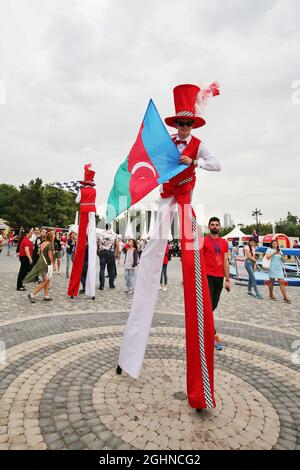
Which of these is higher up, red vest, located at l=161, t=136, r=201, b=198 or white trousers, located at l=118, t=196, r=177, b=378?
red vest, located at l=161, t=136, r=201, b=198

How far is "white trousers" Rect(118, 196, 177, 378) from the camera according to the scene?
12.0ft

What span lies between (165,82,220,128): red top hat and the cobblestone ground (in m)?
3.10

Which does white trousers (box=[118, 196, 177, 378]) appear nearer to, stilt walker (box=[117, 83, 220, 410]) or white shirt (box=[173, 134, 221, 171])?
stilt walker (box=[117, 83, 220, 410])

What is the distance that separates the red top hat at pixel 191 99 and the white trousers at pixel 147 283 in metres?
0.93

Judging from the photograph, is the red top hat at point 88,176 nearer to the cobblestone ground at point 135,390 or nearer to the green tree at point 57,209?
the cobblestone ground at point 135,390

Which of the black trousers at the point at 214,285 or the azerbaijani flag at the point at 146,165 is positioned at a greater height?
the azerbaijani flag at the point at 146,165

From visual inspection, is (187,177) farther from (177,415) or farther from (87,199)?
(87,199)

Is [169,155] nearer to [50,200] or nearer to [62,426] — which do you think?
[62,426]

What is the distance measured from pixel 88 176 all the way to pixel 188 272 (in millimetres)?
5585

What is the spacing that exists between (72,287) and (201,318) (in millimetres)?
6179

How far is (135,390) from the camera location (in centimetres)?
350

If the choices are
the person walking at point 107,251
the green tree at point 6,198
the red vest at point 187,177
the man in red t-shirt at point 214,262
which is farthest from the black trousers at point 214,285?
the green tree at point 6,198

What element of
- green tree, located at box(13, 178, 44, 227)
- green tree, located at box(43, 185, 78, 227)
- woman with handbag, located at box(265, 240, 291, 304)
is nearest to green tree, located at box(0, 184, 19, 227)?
green tree, located at box(13, 178, 44, 227)

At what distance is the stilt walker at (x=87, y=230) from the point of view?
816 centimetres
